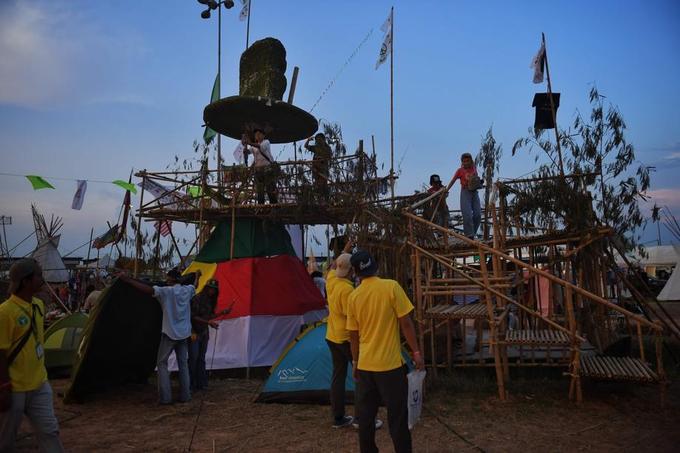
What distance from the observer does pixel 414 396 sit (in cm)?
423

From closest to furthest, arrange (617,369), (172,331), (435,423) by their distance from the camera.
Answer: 1. (435,423)
2. (617,369)
3. (172,331)

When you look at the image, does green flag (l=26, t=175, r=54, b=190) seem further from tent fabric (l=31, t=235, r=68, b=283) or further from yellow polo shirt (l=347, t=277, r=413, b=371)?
yellow polo shirt (l=347, t=277, r=413, b=371)

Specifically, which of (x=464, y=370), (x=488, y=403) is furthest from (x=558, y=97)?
(x=488, y=403)

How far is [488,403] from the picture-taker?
703 centimetres

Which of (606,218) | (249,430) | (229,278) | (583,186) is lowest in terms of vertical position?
(249,430)

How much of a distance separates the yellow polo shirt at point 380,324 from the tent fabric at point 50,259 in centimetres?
1992

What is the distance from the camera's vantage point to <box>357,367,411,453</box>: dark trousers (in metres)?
4.13

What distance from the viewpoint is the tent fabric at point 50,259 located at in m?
20.7

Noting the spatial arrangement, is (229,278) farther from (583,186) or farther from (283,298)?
(583,186)

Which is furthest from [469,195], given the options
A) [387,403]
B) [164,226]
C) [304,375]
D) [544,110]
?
[164,226]

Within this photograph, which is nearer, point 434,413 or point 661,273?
point 434,413

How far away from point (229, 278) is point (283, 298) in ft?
4.17

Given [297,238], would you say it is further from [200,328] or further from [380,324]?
[380,324]

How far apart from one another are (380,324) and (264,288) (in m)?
6.81
